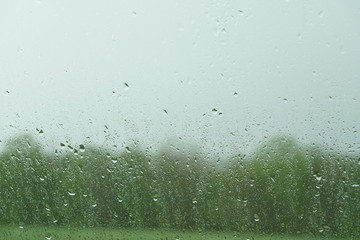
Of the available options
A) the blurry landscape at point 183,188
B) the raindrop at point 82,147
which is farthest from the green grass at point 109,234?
the raindrop at point 82,147

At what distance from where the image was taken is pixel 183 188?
2.48 meters

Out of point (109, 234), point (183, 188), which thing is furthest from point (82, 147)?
point (183, 188)

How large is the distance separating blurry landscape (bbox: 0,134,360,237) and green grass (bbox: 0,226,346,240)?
0.03 m

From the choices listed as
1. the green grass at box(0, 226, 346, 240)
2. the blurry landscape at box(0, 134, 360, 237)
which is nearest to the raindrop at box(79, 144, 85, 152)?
the blurry landscape at box(0, 134, 360, 237)

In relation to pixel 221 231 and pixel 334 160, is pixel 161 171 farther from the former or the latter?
pixel 334 160

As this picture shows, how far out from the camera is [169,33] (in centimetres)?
252

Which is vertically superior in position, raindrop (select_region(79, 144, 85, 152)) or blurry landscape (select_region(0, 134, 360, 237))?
raindrop (select_region(79, 144, 85, 152))

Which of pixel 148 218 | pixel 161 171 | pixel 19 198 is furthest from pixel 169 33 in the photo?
pixel 19 198

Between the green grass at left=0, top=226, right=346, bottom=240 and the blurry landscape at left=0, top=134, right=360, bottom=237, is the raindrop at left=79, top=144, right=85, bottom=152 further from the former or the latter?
the green grass at left=0, top=226, right=346, bottom=240

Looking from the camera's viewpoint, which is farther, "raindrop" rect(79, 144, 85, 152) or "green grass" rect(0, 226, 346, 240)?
"raindrop" rect(79, 144, 85, 152)

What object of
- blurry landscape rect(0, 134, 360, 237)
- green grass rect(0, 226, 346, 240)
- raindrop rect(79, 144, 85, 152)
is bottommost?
green grass rect(0, 226, 346, 240)

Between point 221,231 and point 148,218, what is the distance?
1.23 feet

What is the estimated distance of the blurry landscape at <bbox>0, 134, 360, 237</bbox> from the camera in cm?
234

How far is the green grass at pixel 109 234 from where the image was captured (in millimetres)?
2414
